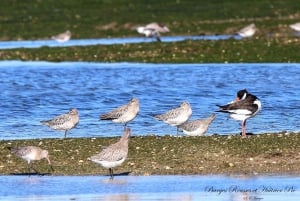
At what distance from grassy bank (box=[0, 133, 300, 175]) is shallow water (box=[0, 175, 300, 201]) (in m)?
0.53

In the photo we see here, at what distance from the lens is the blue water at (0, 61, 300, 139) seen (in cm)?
2298

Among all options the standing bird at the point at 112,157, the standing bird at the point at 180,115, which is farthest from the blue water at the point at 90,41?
the standing bird at the point at 112,157

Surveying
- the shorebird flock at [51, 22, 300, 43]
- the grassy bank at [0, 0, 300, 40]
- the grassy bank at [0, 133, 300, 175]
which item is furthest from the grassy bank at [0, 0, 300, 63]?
the grassy bank at [0, 133, 300, 175]

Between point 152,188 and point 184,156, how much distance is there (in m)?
2.36

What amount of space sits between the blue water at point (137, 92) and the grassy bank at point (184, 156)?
Answer: 2.30 metres

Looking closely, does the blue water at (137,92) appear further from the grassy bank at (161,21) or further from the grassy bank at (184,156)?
the grassy bank at (184,156)

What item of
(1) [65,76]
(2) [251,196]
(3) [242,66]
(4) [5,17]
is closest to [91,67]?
(1) [65,76]

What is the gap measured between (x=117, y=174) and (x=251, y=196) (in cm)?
281

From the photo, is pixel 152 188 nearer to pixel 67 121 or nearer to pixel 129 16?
pixel 67 121

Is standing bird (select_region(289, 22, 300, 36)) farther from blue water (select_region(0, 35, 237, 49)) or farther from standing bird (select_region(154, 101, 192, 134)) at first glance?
standing bird (select_region(154, 101, 192, 134))

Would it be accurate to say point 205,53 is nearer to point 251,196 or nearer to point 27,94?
point 27,94

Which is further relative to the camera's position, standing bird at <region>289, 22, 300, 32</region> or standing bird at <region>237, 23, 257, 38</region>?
standing bird at <region>289, 22, 300, 32</region>

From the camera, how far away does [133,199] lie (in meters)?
14.9

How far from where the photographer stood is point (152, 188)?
15695mm
